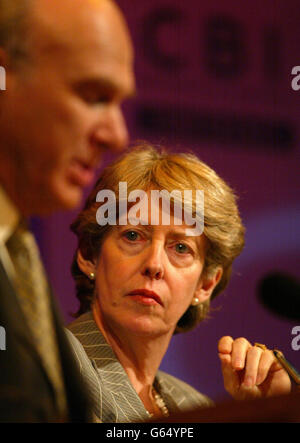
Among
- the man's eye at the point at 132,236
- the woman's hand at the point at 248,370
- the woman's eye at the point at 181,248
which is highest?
the man's eye at the point at 132,236

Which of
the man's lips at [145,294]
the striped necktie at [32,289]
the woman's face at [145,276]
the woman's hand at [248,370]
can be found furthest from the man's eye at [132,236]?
the striped necktie at [32,289]

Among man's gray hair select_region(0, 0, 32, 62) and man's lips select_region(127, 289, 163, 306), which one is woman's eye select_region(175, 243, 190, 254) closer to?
man's lips select_region(127, 289, 163, 306)

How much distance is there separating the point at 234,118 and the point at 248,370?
2.37 ft

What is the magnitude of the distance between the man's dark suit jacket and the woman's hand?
624 mm

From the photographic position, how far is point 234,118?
173cm

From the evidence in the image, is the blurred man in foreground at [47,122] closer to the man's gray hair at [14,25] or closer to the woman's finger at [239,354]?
the man's gray hair at [14,25]

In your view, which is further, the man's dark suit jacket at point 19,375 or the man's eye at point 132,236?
the man's eye at point 132,236

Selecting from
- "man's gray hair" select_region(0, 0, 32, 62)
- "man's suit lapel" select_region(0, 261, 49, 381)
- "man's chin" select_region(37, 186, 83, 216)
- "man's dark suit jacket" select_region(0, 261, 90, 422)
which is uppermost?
"man's gray hair" select_region(0, 0, 32, 62)

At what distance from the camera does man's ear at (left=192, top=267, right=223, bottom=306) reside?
134 cm

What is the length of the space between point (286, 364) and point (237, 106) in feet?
2.43

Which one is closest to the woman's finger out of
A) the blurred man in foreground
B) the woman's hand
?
the woman's hand

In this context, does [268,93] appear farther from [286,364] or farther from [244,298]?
[286,364]

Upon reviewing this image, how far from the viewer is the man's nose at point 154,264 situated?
1.20 m

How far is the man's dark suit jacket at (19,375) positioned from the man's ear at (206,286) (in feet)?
2.10
